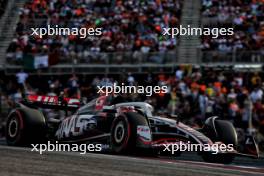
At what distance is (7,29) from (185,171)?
23441 mm

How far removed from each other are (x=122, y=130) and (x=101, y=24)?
16462 mm

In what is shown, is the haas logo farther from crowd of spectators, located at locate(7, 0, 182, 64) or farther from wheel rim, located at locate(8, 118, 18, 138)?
crowd of spectators, located at locate(7, 0, 182, 64)

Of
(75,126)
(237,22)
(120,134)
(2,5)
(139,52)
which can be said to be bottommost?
(120,134)

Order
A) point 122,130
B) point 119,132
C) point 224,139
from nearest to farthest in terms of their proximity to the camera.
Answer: point 122,130 → point 119,132 → point 224,139

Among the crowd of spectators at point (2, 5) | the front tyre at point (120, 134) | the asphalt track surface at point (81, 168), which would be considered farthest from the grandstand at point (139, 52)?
the asphalt track surface at point (81, 168)

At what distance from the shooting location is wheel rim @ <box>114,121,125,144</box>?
11720 millimetres

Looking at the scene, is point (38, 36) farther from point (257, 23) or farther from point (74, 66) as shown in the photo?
point (257, 23)

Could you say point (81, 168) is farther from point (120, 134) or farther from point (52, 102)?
point (52, 102)

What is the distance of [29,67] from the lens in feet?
90.5

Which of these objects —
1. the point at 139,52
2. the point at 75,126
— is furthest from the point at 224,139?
the point at 139,52

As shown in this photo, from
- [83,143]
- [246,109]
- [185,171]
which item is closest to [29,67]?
[246,109]

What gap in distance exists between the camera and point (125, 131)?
11609 millimetres

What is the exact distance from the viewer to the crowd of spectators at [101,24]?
86.1 feet

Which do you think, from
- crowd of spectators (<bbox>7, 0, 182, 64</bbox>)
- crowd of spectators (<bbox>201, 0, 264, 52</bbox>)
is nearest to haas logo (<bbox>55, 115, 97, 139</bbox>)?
crowd of spectators (<bbox>201, 0, 264, 52</bbox>)
